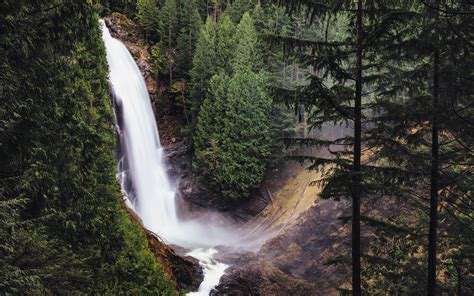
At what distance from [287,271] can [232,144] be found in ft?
44.2

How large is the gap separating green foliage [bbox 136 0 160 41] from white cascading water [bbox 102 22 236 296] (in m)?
4.89

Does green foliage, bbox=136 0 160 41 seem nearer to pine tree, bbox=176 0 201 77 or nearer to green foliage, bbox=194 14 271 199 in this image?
pine tree, bbox=176 0 201 77

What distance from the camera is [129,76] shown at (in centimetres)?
3353

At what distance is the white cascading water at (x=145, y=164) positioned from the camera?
3075 cm

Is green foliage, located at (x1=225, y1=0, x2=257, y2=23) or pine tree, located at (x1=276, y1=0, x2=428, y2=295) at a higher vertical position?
green foliage, located at (x1=225, y1=0, x2=257, y2=23)

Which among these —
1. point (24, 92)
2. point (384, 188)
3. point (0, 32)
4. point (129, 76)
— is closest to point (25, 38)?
point (0, 32)

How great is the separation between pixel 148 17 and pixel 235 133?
625 inches

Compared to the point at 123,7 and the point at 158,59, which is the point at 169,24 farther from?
the point at 123,7

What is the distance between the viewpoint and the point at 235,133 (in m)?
33.2

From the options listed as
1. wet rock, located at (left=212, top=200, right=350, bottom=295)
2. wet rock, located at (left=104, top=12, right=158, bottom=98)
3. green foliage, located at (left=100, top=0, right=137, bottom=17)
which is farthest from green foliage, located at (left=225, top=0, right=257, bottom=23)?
wet rock, located at (left=212, top=200, right=350, bottom=295)

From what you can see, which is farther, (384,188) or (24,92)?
(384,188)

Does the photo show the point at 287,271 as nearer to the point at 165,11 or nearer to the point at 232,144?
the point at 232,144

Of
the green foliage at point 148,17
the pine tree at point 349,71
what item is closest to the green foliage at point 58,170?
the pine tree at point 349,71

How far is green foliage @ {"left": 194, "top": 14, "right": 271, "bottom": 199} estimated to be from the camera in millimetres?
32906
